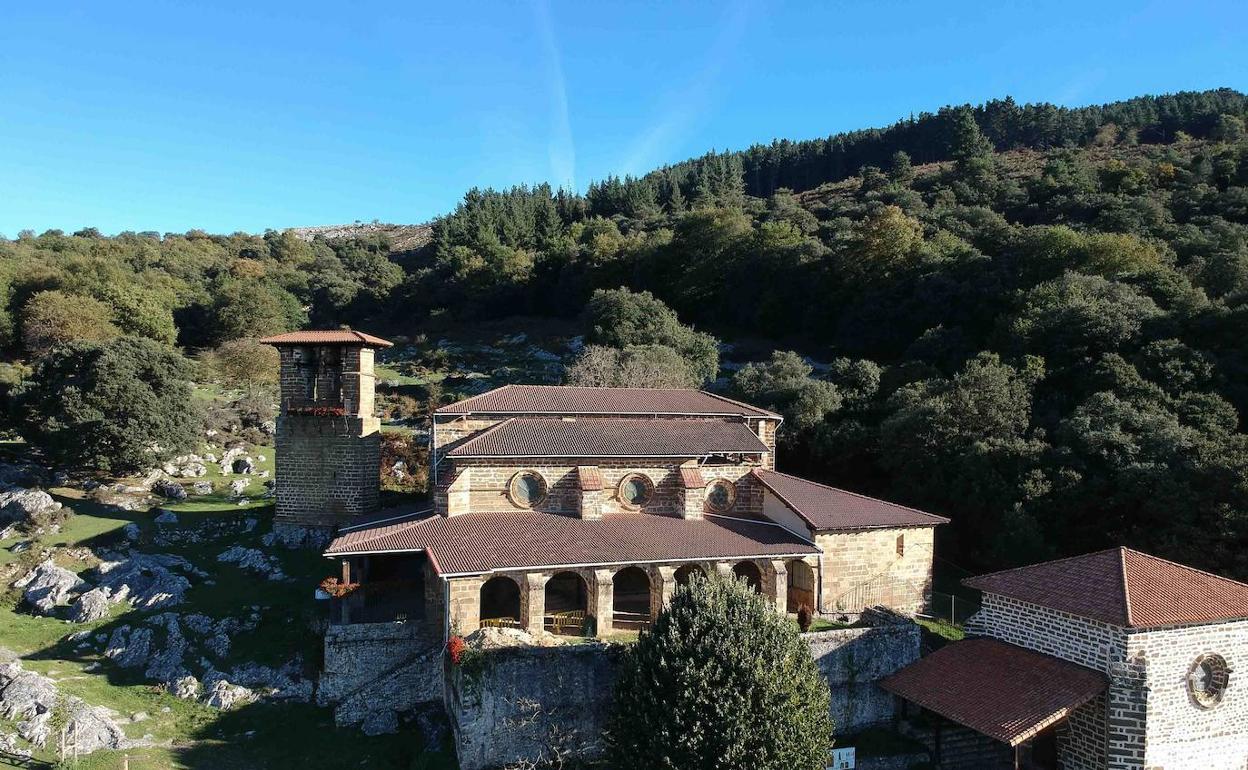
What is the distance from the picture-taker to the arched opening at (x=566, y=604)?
1959cm

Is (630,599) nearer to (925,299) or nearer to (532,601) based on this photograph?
(532,601)

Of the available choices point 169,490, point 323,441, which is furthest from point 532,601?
point 169,490

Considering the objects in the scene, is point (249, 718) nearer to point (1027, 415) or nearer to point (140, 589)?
point (140, 589)

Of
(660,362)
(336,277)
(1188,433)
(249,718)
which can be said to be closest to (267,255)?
(336,277)

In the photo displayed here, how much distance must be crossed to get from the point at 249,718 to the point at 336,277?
3079 inches

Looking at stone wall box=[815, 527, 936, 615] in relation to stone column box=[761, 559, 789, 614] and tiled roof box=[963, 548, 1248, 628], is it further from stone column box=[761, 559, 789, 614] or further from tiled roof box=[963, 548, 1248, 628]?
tiled roof box=[963, 548, 1248, 628]

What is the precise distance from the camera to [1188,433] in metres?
24.8

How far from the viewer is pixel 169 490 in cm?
3325

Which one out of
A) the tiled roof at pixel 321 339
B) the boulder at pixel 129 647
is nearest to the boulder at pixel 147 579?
the boulder at pixel 129 647

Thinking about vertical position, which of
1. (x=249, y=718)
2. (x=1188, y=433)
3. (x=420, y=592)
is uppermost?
(x=1188, y=433)

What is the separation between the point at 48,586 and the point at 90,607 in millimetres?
2369

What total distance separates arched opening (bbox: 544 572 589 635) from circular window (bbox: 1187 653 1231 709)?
14.2 meters

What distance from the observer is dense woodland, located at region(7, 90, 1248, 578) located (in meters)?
25.9

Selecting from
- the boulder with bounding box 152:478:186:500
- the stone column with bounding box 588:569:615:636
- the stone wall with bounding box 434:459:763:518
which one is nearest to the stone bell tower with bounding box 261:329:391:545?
the stone wall with bounding box 434:459:763:518
